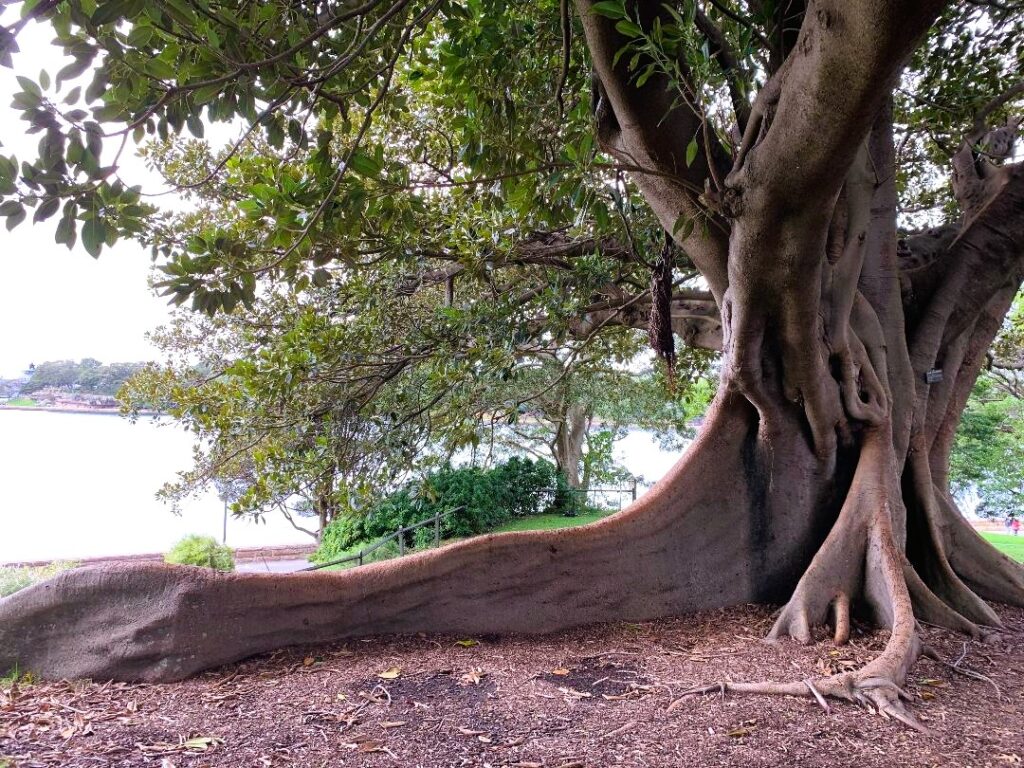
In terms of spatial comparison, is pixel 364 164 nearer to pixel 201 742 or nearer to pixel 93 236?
pixel 93 236

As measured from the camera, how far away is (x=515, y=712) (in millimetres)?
2773

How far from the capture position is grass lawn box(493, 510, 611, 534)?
1317 centimetres

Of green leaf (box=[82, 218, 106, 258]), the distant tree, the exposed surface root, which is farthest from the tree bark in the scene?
green leaf (box=[82, 218, 106, 258])

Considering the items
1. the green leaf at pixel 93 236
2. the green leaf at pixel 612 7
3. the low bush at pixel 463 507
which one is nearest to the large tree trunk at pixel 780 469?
the green leaf at pixel 612 7

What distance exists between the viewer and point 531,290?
19.3ft

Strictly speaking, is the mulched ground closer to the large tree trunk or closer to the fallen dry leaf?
the fallen dry leaf

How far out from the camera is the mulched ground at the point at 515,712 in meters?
2.37

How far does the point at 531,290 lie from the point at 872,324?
275 cm

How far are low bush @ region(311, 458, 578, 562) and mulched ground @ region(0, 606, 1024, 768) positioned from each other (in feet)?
22.3

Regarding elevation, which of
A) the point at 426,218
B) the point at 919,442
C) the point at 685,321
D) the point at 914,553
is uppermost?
the point at 426,218

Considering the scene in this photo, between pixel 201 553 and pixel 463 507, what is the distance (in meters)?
4.33

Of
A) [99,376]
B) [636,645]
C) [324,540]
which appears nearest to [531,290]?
[636,645]

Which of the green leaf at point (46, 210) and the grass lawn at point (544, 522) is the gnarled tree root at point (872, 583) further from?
the grass lawn at point (544, 522)

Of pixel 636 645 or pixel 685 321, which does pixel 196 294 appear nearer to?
pixel 636 645
